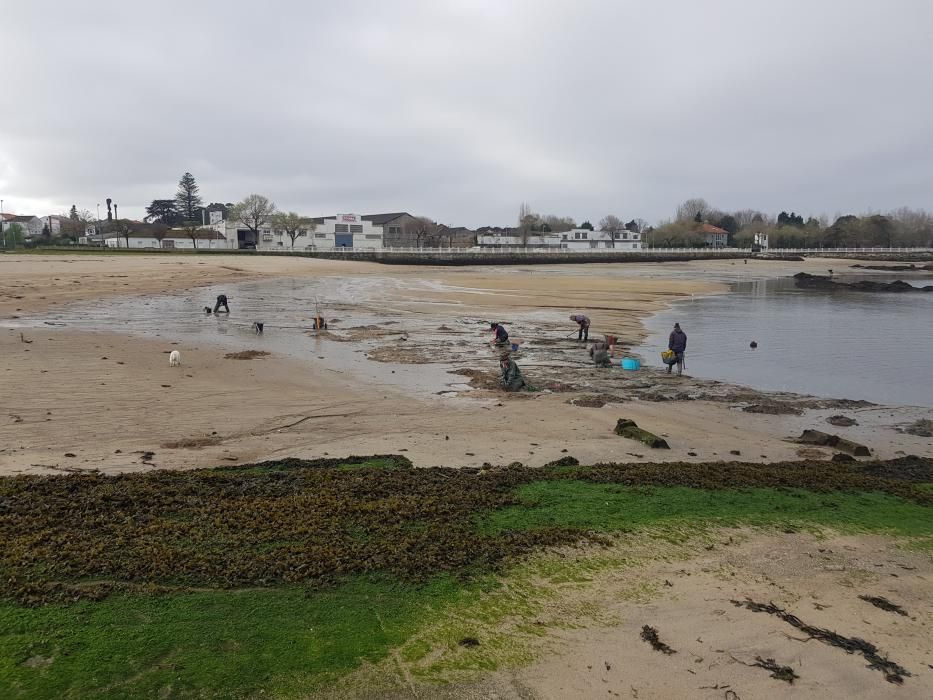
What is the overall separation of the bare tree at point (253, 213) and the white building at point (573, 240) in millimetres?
40811

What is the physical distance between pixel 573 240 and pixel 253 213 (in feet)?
220

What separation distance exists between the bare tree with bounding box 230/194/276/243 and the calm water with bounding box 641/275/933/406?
250 feet

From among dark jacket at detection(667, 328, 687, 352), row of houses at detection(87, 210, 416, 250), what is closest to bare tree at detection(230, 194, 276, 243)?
row of houses at detection(87, 210, 416, 250)

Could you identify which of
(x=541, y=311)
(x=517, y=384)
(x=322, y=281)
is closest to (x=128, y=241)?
(x=322, y=281)

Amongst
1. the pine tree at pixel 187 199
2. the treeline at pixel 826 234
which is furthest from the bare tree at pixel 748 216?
the pine tree at pixel 187 199

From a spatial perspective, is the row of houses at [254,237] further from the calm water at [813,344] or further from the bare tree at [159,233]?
the calm water at [813,344]

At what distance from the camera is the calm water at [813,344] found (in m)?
16.6

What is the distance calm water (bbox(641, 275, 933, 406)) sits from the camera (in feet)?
54.3

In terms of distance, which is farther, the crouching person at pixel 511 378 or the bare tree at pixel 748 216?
the bare tree at pixel 748 216

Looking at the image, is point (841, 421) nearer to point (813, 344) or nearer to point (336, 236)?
point (813, 344)

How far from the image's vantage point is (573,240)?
13638cm

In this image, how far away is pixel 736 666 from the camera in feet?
13.4

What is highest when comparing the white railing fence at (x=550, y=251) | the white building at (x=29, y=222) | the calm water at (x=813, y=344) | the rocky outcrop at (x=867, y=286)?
the white building at (x=29, y=222)

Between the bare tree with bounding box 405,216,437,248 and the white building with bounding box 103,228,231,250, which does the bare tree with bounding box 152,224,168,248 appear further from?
the bare tree with bounding box 405,216,437,248
